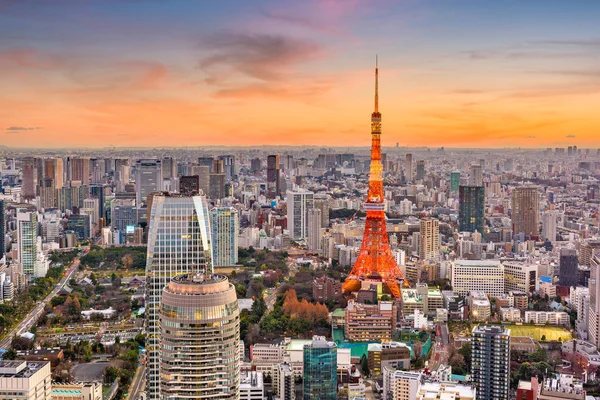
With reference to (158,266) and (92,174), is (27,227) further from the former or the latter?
(92,174)

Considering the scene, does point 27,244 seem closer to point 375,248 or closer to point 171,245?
point 375,248

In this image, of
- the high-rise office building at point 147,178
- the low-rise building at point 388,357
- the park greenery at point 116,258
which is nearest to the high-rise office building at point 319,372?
the low-rise building at point 388,357

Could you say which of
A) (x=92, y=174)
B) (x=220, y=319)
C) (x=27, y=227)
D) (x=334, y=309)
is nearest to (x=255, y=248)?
(x=27, y=227)

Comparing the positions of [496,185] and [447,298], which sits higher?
[496,185]

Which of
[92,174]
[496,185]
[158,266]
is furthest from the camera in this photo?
[92,174]

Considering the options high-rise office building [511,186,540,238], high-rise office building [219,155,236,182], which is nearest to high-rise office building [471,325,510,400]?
high-rise office building [511,186,540,238]

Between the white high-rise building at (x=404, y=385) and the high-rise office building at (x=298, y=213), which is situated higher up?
the high-rise office building at (x=298, y=213)

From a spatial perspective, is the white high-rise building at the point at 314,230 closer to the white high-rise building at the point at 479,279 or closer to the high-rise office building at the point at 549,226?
the white high-rise building at the point at 479,279
